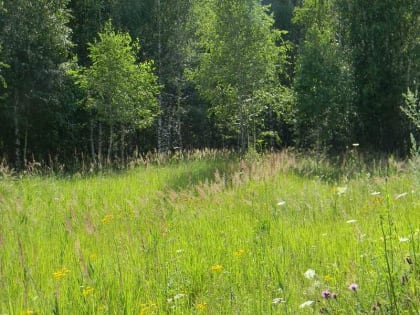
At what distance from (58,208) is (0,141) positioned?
1484 cm

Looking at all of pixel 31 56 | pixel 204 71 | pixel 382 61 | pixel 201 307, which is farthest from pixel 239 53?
pixel 201 307

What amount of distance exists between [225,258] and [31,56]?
15742mm

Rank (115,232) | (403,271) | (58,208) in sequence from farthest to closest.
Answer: (58,208)
(115,232)
(403,271)

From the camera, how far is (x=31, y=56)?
55.2ft

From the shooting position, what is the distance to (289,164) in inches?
377

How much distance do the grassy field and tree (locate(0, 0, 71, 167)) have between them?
12310 millimetres

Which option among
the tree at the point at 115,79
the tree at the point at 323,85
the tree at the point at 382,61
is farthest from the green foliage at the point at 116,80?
the tree at the point at 382,61

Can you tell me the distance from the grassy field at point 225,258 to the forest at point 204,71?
28.5 ft

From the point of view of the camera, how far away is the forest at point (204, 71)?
15938mm

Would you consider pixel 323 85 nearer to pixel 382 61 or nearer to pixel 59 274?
pixel 382 61

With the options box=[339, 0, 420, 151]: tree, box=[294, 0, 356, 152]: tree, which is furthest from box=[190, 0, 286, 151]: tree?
box=[339, 0, 420, 151]: tree

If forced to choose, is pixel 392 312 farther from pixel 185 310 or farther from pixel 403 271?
pixel 185 310

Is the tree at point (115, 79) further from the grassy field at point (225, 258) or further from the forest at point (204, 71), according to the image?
the grassy field at point (225, 258)

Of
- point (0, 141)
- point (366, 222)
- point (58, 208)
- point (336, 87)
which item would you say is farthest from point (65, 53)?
point (366, 222)
